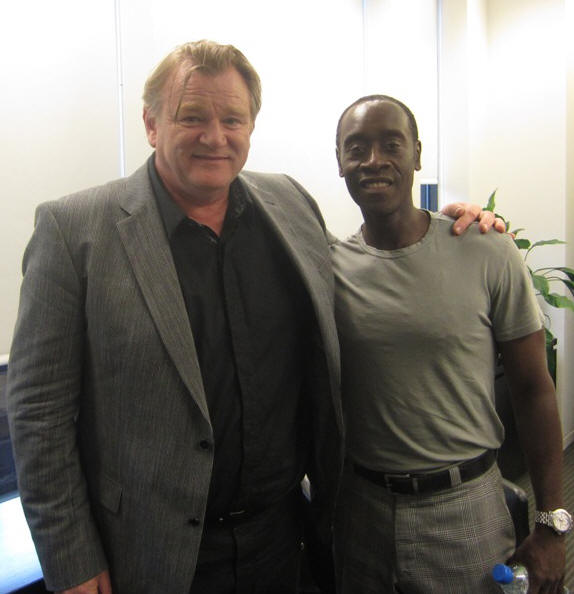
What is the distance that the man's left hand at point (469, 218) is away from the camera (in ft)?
3.97

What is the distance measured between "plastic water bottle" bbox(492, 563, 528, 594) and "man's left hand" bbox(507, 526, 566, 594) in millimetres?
31

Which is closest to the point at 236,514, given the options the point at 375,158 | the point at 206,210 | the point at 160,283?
the point at 160,283

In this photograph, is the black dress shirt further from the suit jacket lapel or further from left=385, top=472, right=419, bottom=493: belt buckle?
left=385, top=472, right=419, bottom=493: belt buckle

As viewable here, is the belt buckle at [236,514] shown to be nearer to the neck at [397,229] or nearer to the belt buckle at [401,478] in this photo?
the belt buckle at [401,478]

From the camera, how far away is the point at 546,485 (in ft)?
3.93

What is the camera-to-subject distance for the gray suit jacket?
0.94m

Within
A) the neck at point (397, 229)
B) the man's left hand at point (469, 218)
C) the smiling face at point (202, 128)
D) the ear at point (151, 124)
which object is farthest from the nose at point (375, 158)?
the ear at point (151, 124)

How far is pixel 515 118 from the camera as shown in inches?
138

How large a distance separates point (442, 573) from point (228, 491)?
1.69ft

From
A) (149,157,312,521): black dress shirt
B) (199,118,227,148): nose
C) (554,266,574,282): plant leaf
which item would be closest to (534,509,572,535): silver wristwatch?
(149,157,312,521): black dress shirt

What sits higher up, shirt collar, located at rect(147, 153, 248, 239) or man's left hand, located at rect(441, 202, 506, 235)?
shirt collar, located at rect(147, 153, 248, 239)

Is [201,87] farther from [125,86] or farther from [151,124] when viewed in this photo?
[125,86]

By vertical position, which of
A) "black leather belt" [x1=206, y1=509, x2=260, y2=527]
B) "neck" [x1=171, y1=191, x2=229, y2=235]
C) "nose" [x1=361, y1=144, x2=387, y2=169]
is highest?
"nose" [x1=361, y1=144, x2=387, y2=169]

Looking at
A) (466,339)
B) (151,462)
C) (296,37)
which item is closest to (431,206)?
(296,37)
